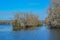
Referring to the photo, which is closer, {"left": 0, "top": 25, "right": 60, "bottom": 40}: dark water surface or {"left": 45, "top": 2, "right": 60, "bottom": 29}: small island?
{"left": 0, "top": 25, "right": 60, "bottom": 40}: dark water surface

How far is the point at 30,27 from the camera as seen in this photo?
281 cm

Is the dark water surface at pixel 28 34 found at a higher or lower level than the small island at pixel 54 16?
lower

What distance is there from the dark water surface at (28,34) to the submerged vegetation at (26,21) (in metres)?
0.09

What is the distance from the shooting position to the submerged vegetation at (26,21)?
2.80 meters

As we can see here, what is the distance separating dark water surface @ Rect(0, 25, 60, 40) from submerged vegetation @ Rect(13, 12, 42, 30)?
0.09 metres

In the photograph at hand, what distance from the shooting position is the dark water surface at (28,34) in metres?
2.71

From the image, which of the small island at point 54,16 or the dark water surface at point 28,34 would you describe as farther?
the small island at point 54,16

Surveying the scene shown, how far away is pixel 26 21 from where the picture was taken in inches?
111

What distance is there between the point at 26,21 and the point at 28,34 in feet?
0.78

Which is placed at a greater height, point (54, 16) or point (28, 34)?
point (54, 16)

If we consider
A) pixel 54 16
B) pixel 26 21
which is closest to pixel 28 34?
pixel 26 21

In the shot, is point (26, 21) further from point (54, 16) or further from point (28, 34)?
point (54, 16)

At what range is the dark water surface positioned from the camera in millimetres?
2707

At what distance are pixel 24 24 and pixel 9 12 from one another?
0.34 meters
